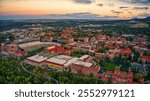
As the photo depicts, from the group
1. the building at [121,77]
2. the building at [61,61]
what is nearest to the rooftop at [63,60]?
the building at [61,61]

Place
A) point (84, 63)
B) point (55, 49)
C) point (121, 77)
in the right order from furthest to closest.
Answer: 1. point (55, 49)
2. point (84, 63)
3. point (121, 77)

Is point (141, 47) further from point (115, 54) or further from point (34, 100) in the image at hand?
point (34, 100)

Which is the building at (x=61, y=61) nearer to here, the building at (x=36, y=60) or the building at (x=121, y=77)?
the building at (x=36, y=60)

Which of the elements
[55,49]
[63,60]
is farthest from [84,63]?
[55,49]

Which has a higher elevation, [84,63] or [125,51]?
[125,51]

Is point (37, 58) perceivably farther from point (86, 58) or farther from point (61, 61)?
point (86, 58)
